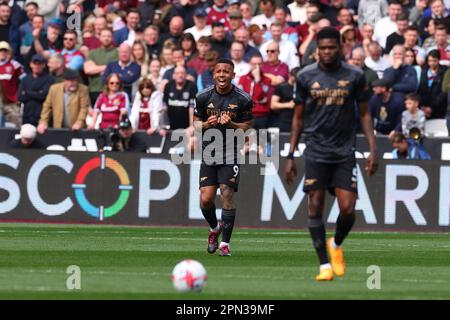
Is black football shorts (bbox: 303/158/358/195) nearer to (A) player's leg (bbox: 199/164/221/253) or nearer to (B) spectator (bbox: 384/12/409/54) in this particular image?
(A) player's leg (bbox: 199/164/221/253)

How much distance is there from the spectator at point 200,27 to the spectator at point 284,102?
2.59 meters

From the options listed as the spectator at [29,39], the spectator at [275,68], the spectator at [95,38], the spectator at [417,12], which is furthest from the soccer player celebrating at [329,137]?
the spectator at [29,39]

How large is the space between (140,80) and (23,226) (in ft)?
15.8

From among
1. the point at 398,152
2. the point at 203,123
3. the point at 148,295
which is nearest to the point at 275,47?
the point at 398,152

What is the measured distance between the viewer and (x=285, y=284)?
1312cm

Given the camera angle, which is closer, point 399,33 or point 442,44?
point 442,44

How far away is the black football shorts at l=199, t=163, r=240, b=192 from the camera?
16.9 meters

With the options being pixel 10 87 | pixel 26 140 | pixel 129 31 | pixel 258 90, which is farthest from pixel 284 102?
pixel 10 87

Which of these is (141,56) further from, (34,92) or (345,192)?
(345,192)

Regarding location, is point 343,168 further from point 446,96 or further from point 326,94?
point 446,96

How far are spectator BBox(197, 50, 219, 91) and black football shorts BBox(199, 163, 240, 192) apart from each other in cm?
815

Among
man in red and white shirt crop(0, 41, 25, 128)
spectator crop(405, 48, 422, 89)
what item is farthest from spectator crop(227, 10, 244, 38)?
man in red and white shirt crop(0, 41, 25, 128)

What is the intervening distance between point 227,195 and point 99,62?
10.6m

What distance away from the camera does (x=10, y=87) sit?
26.5 meters
